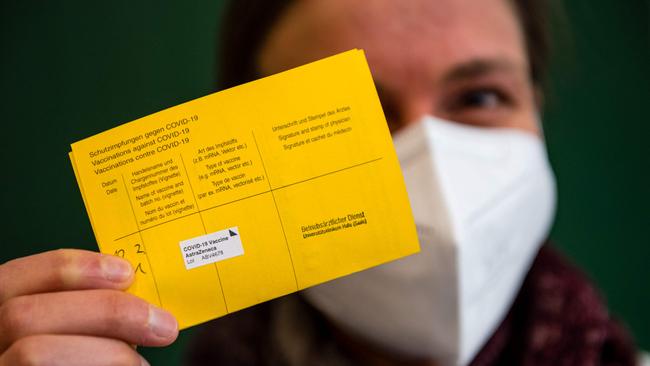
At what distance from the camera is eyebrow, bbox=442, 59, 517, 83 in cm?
75

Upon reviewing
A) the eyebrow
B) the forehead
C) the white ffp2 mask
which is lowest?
the white ffp2 mask

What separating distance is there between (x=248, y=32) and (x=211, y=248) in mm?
554

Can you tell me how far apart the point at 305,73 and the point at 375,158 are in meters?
0.11

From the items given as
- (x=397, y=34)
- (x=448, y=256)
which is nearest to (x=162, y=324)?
(x=448, y=256)

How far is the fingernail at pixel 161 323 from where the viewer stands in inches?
16.9

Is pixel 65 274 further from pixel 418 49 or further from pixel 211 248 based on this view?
pixel 418 49

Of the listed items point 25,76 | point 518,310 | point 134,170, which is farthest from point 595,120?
point 25,76

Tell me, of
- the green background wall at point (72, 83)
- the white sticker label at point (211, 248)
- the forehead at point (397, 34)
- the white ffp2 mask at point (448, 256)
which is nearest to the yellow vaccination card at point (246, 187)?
the white sticker label at point (211, 248)

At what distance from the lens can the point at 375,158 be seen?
442 millimetres

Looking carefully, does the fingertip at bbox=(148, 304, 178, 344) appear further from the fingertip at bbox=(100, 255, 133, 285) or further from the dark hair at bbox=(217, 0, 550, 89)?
the dark hair at bbox=(217, 0, 550, 89)

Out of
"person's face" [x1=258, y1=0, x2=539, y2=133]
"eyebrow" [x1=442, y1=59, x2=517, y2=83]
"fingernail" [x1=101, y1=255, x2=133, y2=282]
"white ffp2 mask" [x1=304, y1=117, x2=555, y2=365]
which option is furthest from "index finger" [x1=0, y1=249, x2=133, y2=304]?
"eyebrow" [x1=442, y1=59, x2=517, y2=83]

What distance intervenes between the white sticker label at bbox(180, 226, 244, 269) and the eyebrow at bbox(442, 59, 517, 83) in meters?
0.47

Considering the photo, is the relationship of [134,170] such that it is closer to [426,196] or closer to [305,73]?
[305,73]

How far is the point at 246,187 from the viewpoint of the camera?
438 millimetres
